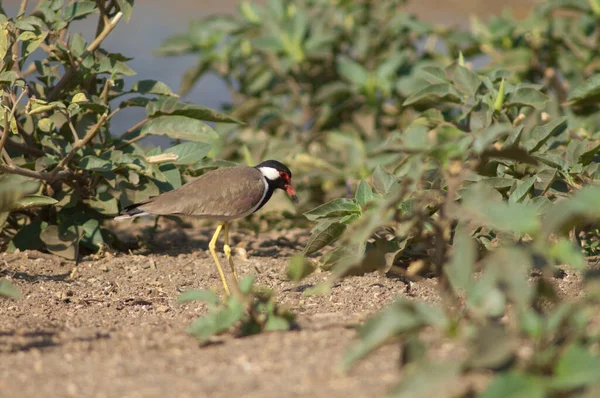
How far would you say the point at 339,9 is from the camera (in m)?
8.37

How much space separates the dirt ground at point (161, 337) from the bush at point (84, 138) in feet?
0.82

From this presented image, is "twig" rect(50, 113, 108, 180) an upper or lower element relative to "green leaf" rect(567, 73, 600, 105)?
upper

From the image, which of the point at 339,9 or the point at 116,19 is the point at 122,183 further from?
the point at 339,9

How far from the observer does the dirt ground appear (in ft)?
8.96

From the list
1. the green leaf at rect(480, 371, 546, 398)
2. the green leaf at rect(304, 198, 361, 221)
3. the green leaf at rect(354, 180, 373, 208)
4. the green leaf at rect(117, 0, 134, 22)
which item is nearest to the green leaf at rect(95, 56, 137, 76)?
the green leaf at rect(117, 0, 134, 22)

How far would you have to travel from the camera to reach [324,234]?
4.59m

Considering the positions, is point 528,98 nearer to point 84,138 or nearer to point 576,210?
point 84,138

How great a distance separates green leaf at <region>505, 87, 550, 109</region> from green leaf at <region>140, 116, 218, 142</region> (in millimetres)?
2011

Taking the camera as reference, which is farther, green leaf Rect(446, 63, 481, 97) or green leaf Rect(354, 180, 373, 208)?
green leaf Rect(446, 63, 481, 97)

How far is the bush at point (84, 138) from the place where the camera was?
4902mm

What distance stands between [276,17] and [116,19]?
127 inches

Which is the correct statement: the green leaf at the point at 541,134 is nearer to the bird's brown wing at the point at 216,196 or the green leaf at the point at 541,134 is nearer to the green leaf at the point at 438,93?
the green leaf at the point at 438,93

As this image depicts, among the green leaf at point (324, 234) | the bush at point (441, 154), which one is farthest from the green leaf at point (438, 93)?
the green leaf at point (324, 234)

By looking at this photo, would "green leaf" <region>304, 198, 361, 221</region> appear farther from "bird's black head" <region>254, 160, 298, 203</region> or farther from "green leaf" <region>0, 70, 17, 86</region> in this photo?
"green leaf" <region>0, 70, 17, 86</region>
